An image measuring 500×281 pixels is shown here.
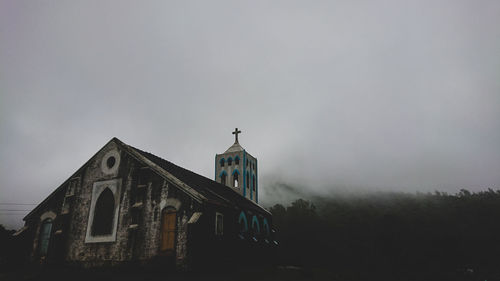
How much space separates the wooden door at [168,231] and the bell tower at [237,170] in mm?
16020

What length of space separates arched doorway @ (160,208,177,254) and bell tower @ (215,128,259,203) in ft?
52.5

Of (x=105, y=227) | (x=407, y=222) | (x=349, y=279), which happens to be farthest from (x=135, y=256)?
(x=407, y=222)

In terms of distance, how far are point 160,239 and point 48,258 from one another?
9.13 meters

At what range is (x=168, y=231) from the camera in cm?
1817

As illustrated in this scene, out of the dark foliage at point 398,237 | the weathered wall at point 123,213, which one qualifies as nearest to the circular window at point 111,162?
the weathered wall at point 123,213

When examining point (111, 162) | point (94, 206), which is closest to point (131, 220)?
point (94, 206)

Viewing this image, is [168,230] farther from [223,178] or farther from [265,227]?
[223,178]

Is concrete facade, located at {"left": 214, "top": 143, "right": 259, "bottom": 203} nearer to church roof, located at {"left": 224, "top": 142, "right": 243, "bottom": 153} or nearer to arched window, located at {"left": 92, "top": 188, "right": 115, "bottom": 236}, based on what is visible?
church roof, located at {"left": 224, "top": 142, "right": 243, "bottom": 153}

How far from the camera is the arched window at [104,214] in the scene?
2011 centimetres

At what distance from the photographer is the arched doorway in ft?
58.2

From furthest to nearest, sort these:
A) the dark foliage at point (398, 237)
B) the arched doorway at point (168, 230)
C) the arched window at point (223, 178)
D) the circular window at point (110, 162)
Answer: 1. the dark foliage at point (398, 237)
2. the arched window at point (223, 178)
3. the circular window at point (110, 162)
4. the arched doorway at point (168, 230)

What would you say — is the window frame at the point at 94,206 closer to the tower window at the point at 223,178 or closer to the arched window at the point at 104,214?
the arched window at the point at 104,214

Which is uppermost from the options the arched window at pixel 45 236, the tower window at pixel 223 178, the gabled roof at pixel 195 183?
the tower window at pixel 223 178

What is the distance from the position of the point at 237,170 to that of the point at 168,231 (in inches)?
685
